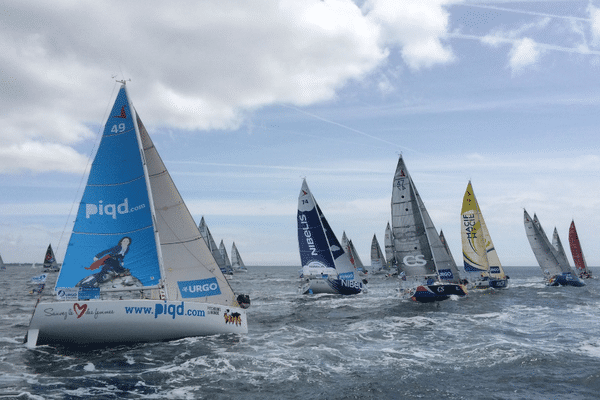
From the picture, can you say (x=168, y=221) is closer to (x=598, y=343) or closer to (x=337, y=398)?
(x=337, y=398)

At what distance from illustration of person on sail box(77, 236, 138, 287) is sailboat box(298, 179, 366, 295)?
22721 millimetres


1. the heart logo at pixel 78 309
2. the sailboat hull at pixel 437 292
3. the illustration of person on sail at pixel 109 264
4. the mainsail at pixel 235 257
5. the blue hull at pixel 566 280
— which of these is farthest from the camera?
the mainsail at pixel 235 257

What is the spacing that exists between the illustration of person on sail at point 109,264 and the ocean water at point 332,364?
2505 mm

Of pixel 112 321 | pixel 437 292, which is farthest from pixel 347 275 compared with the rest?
pixel 112 321

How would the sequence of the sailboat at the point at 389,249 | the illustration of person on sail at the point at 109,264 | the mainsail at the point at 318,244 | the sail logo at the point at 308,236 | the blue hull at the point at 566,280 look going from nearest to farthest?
the illustration of person on sail at the point at 109,264 → the mainsail at the point at 318,244 → the sail logo at the point at 308,236 → the blue hull at the point at 566,280 → the sailboat at the point at 389,249

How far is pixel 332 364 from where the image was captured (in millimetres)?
14117

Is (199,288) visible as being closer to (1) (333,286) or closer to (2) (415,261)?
(2) (415,261)

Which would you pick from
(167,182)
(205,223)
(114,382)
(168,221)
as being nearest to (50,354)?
(114,382)

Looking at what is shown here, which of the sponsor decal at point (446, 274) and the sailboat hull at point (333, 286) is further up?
the sponsor decal at point (446, 274)

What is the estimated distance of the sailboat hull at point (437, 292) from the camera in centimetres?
3141

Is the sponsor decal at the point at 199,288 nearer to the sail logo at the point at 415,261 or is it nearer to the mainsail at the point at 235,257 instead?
the sail logo at the point at 415,261

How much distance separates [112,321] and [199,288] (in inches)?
143

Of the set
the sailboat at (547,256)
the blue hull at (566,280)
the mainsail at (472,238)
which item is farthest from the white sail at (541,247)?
the mainsail at (472,238)

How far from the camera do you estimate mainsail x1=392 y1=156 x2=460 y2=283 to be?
108 ft
